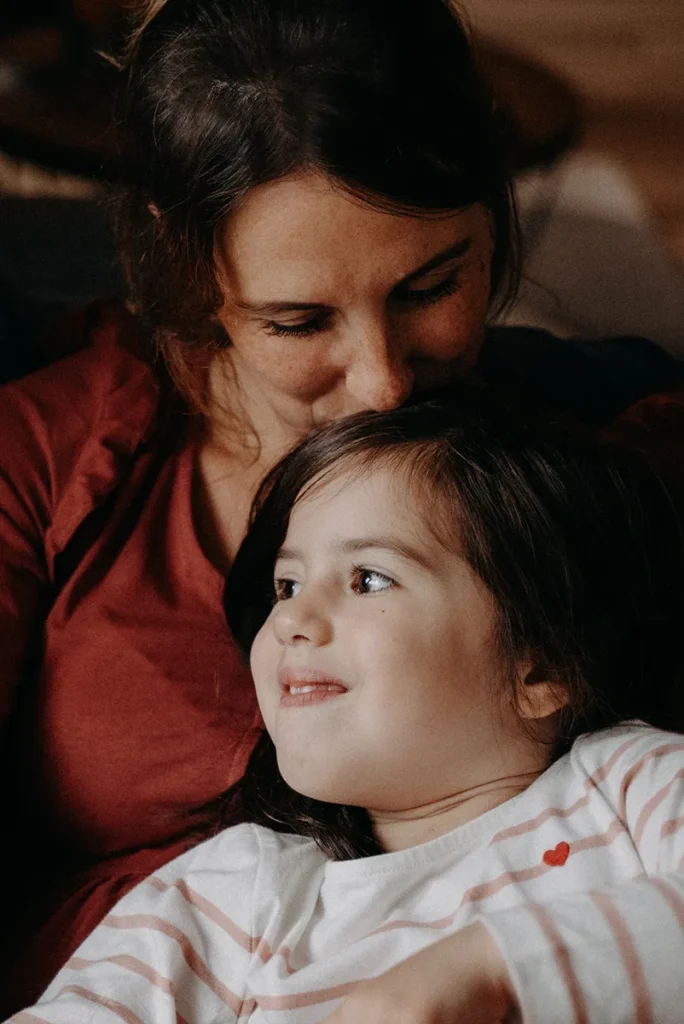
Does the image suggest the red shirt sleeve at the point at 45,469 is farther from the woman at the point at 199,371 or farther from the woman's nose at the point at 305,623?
the woman's nose at the point at 305,623

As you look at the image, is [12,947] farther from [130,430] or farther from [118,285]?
[118,285]

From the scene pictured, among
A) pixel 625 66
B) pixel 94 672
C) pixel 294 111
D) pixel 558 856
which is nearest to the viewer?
pixel 558 856

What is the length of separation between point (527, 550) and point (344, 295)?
0.25 m

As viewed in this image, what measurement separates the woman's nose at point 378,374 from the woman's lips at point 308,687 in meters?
0.25

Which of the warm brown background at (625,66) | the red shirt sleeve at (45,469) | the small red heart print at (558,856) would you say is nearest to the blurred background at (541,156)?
the warm brown background at (625,66)

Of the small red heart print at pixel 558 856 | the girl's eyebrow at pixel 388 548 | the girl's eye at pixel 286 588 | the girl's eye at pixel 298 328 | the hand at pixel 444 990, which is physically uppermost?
Result: the girl's eye at pixel 298 328

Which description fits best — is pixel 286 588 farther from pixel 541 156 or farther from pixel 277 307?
pixel 541 156

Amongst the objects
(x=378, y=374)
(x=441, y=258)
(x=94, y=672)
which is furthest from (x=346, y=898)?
(x=441, y=258)

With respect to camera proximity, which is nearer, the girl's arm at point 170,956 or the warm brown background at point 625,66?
the girl's arm at point 170,956

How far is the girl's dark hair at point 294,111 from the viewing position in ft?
3.19

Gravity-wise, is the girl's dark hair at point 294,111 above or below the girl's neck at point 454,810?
above

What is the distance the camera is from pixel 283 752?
0.93 meters

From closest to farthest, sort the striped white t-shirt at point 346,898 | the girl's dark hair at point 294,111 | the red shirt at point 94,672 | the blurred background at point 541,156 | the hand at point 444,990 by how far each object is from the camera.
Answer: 1. the hand at point 444,990
2. the striped white t-shirt at point 346,898
3. the girl's dark hair at point 294,111
4. the red shirt at point 94,672
5. the blurred background at point 541,156

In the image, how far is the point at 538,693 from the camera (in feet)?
3.18
